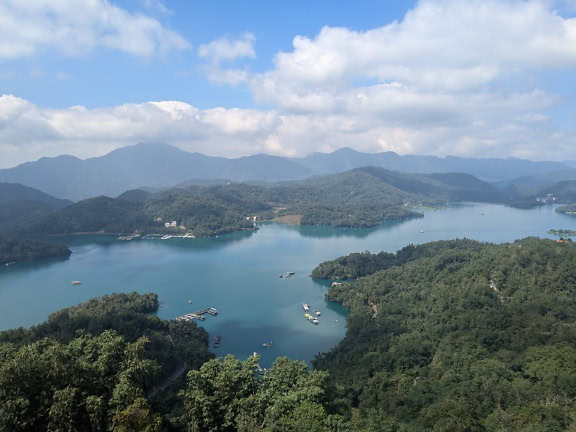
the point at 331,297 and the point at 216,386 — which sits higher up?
the point at 216,386

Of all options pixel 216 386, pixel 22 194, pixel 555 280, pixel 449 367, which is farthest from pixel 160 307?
pixel 22 194

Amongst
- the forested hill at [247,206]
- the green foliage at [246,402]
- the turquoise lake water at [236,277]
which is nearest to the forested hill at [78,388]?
the green foliage at [246,402]

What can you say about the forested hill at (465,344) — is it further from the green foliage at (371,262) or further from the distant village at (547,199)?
the distant village at (547,199)

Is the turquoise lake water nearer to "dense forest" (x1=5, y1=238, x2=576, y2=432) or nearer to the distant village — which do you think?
"dense forest" (x1=5, y1=238, x2=576, y2=432)

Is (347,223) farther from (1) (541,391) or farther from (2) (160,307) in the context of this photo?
(1) (541,391)

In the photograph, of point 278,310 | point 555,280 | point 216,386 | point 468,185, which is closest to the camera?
point 216,386
